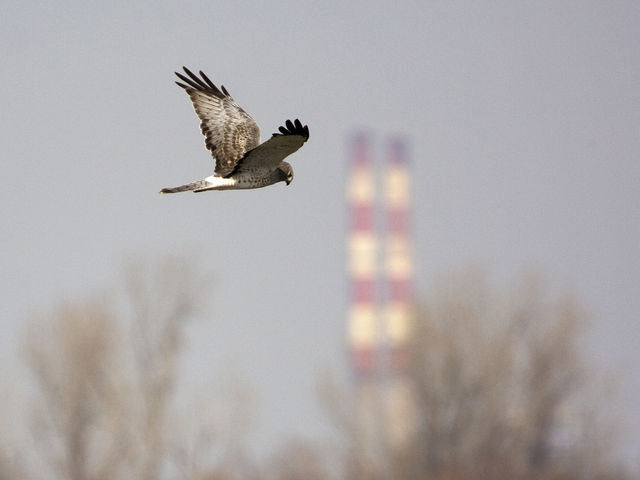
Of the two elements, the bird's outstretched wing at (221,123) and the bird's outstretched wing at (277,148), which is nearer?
the bird's outstretched wing at (277,148)

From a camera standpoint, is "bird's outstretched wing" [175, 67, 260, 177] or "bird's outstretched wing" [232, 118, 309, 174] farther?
"bird's outstretched wing" [175, 67, 260, 177]

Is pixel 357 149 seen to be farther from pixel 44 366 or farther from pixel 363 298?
pixel 44 366

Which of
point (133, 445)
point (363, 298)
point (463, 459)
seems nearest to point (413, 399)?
point (463, 459)

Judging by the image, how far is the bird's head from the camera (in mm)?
19219

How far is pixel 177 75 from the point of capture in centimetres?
2067

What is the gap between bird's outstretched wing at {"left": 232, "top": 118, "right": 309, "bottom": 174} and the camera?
18.1m

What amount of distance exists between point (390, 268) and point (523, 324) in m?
37.4

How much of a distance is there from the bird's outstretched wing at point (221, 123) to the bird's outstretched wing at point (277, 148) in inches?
16.8

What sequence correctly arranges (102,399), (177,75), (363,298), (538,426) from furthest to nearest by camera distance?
(363,298) < (538,426) < (102,399) < (177,75)

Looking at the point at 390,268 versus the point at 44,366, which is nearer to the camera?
the point at 44,366

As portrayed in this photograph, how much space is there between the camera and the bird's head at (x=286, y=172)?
19.2 metres

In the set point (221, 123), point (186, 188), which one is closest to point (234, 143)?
point (221, 123)

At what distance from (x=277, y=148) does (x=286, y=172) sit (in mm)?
759

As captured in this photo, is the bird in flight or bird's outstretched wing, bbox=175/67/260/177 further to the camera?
bird's outstretched wing, bbox=175/67/260/177
